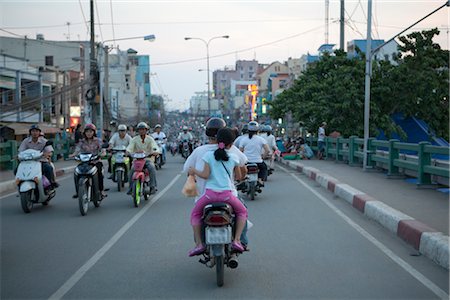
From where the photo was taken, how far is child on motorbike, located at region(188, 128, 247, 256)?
639cm

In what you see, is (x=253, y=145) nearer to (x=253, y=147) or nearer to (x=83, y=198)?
(x=253, y=147)

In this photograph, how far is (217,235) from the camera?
606 cm

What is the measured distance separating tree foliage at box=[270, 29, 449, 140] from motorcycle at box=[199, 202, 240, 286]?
85.7 feet

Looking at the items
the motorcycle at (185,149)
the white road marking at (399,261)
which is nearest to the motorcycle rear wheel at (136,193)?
the white road marking at (399,261)

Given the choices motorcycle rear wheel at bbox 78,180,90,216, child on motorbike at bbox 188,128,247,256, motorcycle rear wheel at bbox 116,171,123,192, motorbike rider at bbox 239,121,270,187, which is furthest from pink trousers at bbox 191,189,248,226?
motorcycle rear wheel at bbox 116,171,123,192

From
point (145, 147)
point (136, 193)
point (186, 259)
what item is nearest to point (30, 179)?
point (136, 193)

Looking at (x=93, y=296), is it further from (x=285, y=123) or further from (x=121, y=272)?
(x=285, y=123)

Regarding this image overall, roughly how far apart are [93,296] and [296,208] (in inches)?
281

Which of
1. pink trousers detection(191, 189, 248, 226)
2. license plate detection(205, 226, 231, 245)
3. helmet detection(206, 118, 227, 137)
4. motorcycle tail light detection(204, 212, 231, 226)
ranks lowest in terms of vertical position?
license plate detection(205, 226, 231, 245)

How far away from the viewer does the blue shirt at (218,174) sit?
6.43 m

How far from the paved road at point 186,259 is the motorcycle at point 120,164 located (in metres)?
3.32

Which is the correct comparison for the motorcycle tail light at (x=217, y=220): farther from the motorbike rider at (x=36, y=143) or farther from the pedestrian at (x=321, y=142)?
the pedestrian at (x=321, y=142)

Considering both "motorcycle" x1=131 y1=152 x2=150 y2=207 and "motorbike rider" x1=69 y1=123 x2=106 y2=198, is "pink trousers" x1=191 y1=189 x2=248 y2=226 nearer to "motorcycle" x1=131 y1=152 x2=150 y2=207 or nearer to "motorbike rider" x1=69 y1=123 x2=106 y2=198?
"motorcycle" x1=131 y1=152 x2=150 y2=207

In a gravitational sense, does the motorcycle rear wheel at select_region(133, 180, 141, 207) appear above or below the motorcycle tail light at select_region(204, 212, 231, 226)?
below
